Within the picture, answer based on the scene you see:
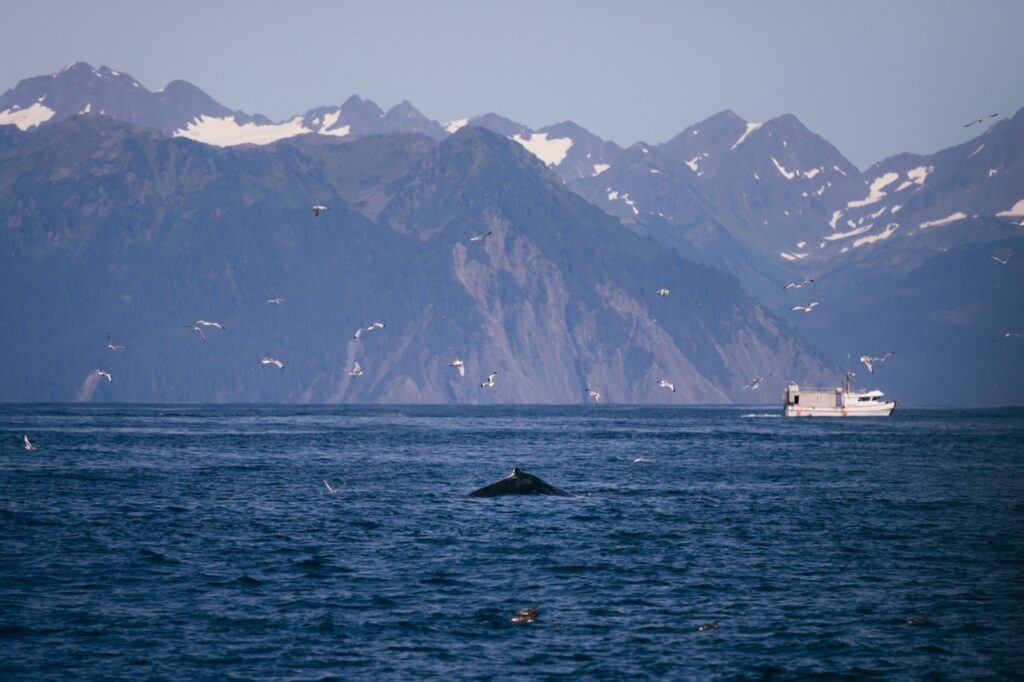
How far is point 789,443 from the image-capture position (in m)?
149

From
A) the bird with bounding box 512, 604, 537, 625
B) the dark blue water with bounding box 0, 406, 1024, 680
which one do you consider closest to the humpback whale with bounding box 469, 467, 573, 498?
the dark blue water with bounding box 0, 406, 1024, 680

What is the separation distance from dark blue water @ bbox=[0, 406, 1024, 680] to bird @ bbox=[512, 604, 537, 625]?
1.65 feet

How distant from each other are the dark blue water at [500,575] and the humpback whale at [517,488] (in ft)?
7.32

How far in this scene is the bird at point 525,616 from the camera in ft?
Answer: 130

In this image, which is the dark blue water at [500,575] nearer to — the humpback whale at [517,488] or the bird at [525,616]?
the bird at [525,616]

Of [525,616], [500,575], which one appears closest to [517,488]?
[500,575]

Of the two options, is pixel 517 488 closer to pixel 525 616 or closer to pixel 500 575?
pixel 500 575

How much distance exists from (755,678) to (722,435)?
461 feet

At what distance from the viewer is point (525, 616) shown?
131 ft

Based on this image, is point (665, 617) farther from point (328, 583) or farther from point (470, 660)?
point (328, 583)

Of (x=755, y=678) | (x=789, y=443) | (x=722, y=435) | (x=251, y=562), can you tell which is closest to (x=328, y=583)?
(x=251, y=562)

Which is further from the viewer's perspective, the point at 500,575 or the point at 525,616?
the point at 500,575

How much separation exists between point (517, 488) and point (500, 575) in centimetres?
2738

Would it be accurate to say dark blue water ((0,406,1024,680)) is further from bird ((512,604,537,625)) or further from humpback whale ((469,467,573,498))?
humpback whale ((469,467,573,498))
